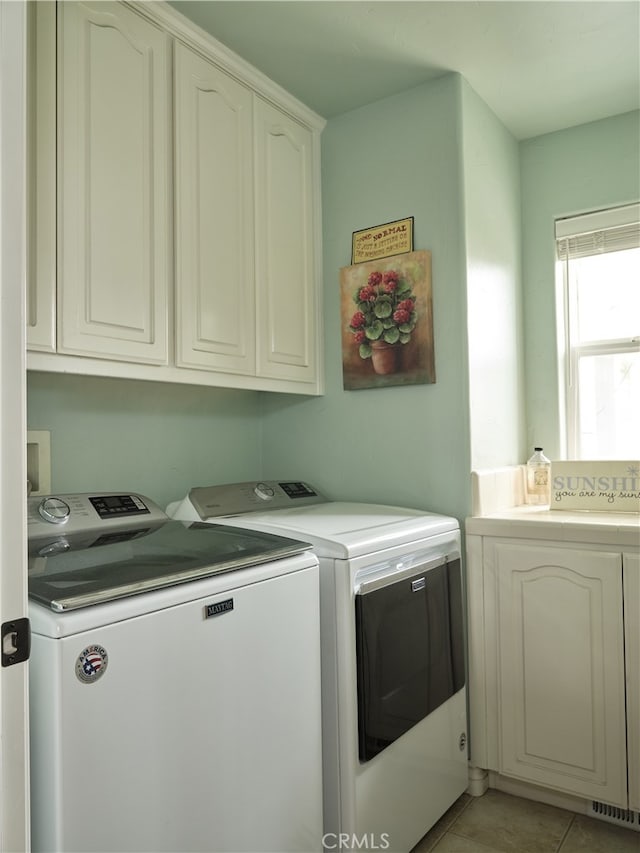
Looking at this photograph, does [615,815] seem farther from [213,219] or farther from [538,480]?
[213,219]

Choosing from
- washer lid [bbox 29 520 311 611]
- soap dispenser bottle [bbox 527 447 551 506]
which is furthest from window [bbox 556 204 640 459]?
washer lid [bbox 29 520 311 611]

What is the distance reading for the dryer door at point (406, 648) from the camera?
1.57 meters

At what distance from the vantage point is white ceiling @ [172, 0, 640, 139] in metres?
1.77

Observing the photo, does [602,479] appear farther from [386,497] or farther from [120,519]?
[120,519]

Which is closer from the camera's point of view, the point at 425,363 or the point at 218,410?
the point at 425,363

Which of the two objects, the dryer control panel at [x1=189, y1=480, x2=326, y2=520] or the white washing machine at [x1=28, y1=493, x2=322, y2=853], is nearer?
the white washing machine at [x1=28, y1=493, x2=322, y2=853]

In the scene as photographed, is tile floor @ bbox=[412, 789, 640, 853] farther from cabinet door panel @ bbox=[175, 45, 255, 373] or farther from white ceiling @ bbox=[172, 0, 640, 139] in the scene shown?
white ceiling @ bbox=[172, 0, 640, 139]

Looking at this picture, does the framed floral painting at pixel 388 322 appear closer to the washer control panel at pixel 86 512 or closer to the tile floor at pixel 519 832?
the washer control panel at pixel 86 512

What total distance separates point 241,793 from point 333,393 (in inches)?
57.9

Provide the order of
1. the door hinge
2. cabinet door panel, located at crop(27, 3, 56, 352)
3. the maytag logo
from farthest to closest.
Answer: cabinet door panel, located at crop(27, 3, 56, 352) < the maytag logo < the door hinge

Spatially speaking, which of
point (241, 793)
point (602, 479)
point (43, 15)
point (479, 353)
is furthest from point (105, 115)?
point (602, 479)

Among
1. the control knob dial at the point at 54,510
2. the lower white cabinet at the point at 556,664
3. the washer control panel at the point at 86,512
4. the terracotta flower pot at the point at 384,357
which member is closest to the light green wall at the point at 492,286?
the terracotta flower pot at the point at 384,357

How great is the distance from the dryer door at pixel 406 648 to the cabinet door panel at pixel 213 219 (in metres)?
0.88

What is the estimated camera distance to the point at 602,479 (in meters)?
2.13
